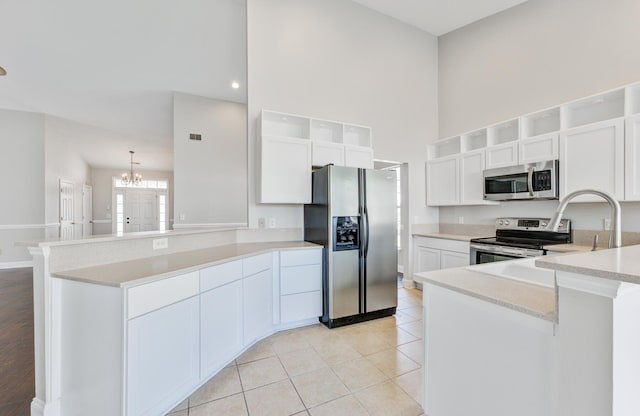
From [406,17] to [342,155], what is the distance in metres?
2.78

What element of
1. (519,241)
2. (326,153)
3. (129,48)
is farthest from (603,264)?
(129,48)

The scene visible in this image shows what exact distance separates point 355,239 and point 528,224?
7.53 ft

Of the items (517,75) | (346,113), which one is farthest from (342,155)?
(517,75)

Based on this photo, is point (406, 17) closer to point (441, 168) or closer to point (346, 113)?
point (346, 113)

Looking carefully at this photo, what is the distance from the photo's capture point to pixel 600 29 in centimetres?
310

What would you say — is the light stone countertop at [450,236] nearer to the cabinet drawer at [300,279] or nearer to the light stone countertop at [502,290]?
the cabinet drawer at [300,279]

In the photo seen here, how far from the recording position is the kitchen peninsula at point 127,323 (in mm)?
1480

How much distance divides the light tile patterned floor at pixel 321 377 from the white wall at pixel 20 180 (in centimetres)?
674

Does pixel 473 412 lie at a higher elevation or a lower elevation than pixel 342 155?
lower

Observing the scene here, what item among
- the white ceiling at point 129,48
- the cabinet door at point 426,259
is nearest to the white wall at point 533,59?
the white ceiling at point 129,48

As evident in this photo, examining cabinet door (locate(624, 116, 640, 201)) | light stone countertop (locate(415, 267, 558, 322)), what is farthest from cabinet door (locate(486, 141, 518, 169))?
light stone countertop (locate(415, 267, 558, 322))

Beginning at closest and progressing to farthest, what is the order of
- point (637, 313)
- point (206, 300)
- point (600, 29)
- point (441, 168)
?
point (637, 313)
point (206, 300)
point (600, 29)
point (441, 168)

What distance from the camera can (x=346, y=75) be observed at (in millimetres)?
3959

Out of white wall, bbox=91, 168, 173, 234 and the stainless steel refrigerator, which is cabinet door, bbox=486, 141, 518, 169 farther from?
white wall, bbox=91, 168, 173, 234
